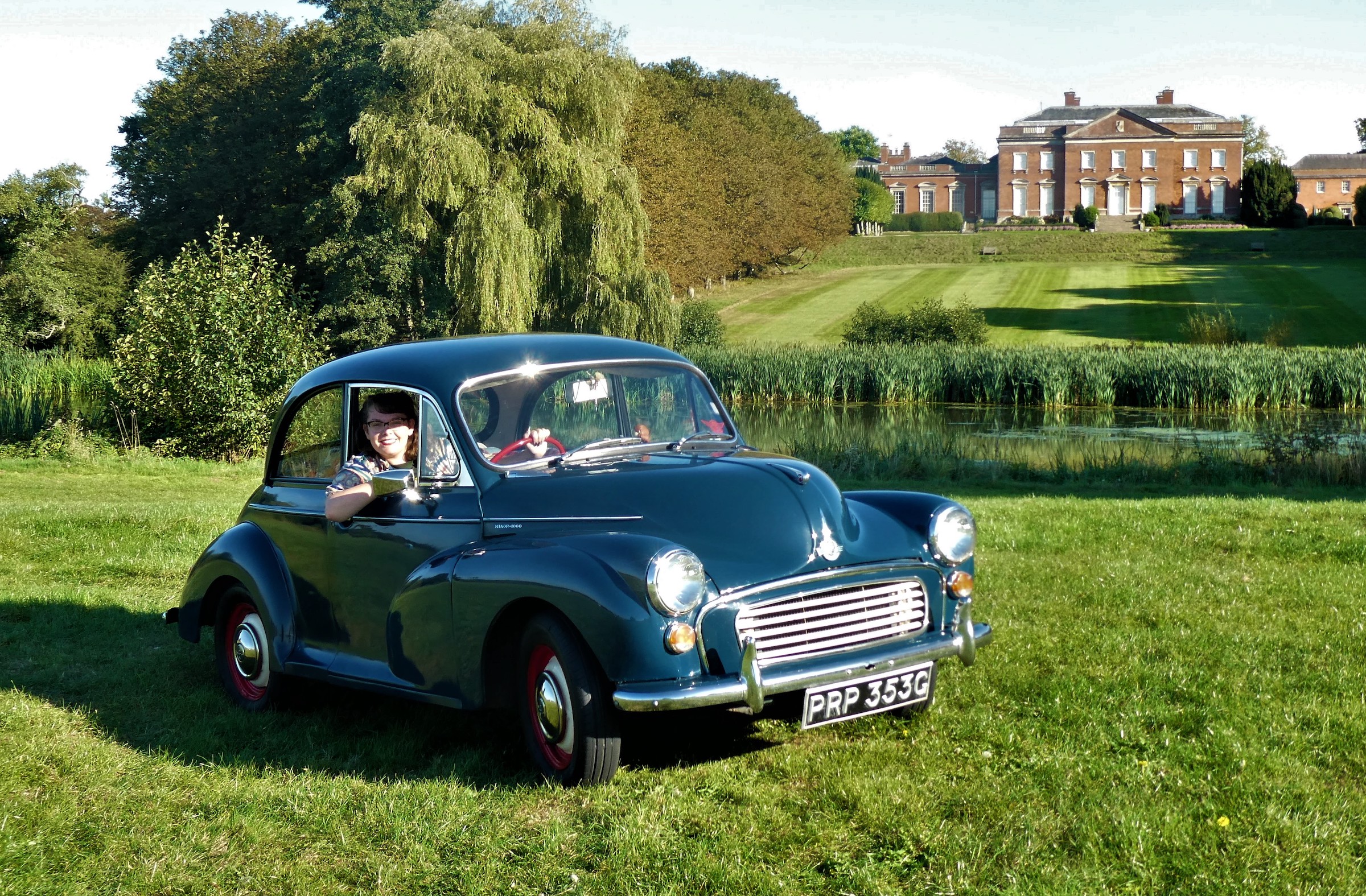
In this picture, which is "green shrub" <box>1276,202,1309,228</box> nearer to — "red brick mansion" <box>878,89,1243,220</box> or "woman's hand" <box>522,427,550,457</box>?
"red brick mansion" <box>878,89,1243,220</box>

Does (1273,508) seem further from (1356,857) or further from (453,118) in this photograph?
(453,118)

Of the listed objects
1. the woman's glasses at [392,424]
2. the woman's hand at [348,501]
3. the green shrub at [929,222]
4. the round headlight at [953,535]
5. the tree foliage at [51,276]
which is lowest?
the round headlight at [953,535]

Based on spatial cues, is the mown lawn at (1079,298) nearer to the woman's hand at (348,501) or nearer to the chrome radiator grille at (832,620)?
the chrome radiator grille at (832,620)

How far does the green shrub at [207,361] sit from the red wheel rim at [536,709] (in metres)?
22.2

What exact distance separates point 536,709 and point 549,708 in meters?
0.14

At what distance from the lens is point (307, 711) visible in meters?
6.76

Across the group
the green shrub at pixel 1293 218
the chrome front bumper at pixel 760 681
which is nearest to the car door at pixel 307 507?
the chrome front bumper at pixel 760 681

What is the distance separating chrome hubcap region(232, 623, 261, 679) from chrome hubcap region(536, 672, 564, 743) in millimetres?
2276

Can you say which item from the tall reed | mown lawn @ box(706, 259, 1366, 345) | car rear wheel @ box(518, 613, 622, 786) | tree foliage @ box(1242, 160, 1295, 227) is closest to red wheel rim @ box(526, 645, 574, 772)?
car rear wheel @ box(518, 613, 622, 786)

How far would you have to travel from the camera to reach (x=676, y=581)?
482 cm

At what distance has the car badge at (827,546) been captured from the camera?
521 cm

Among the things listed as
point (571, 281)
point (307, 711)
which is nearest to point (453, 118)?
point (571, 281)

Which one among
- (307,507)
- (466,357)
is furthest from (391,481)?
(307,507)

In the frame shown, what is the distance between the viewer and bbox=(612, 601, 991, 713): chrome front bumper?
15.6 ft
